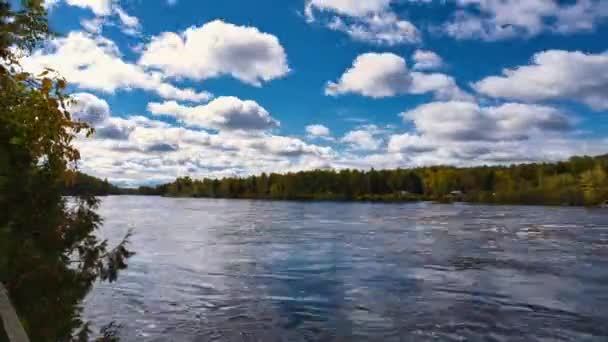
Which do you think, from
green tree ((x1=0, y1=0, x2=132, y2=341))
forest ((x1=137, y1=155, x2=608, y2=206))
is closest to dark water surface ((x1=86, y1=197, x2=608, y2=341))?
green tree ((x1=0, y1=0, x2=132, y2=341))

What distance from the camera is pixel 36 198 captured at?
205 inches

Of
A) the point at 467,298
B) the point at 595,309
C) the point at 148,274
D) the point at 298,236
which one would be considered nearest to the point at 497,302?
the point at 467,298

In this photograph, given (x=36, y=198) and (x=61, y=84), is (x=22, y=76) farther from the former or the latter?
(x=36, y=198)

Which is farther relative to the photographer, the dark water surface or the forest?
the forest

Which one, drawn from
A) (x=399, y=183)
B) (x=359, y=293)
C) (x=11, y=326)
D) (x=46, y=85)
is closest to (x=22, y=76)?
(x=46, y=85)

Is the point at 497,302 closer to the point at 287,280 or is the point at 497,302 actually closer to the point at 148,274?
the point at 287,280

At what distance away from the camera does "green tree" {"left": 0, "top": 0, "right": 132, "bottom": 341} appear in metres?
4.70

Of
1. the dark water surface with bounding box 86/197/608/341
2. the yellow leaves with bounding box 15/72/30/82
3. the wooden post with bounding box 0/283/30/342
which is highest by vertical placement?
the yellow leaves with bounding box 15/72/30/82

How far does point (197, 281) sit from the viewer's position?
1806 cm

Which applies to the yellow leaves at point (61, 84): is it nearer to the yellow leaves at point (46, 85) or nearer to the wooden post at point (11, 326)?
the yellow leaves at point (46, 85)

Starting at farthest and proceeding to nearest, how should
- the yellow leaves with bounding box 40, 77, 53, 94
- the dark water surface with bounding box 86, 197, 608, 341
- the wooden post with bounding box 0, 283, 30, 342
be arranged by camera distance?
the dark water surface with bounding box 86, 197, 608, 341 < the yellow leaves with bounding box 40, 77, 53, 94 < the wooden post with bounding box 0, 283, 30, 342

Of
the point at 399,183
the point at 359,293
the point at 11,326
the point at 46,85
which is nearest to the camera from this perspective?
the point at 11,326

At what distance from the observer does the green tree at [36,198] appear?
470cm

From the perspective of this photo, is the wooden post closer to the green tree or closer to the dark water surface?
the green tree
